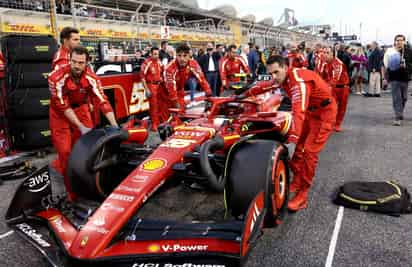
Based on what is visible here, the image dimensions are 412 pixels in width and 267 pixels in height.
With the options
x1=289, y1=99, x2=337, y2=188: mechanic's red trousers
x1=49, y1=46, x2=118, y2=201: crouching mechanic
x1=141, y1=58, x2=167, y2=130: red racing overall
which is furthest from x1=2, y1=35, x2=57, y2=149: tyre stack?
x1=289, y1=99, x2=337, y2=188: mechanic's red trousers

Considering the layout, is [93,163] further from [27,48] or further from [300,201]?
[27,48]

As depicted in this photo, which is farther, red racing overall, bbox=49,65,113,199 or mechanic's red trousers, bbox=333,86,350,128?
mechanic's red trousers, bbox=333,86,350,128

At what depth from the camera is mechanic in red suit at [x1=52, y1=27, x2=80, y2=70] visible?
433 cm

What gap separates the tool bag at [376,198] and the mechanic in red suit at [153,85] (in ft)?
15.9

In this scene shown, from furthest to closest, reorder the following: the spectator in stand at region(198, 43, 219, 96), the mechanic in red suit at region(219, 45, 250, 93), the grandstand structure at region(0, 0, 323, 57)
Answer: the spectator in stand at region(198, 43, 219, 96) < the grandstand structure at region(0, 0, 323, 57) < the mechanic in red suit at region(219, 45, 250, 93)

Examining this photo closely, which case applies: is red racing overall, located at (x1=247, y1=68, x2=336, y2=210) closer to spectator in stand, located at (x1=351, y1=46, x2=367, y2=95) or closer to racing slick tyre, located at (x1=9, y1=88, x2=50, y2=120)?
racing slick tyre, located at (x1=9, y1=88, x2=50, y2=120)

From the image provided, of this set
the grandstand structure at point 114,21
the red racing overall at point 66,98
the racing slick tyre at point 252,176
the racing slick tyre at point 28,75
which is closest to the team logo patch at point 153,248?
the racing slick tyre at point 252,176

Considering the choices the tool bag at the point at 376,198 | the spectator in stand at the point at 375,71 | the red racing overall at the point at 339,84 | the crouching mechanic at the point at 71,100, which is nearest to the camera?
the tool bag at the point at 376,198

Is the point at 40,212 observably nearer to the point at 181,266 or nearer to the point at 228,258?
the point at 181,266

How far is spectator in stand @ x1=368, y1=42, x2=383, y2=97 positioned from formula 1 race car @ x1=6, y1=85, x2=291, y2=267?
9804mm

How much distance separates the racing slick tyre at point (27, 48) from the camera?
5.85m

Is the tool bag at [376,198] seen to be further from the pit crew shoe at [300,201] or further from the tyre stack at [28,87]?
the tyre stack at [28,87]

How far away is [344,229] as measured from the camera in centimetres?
325

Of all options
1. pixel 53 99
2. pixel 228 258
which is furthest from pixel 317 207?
pixel 53 99
